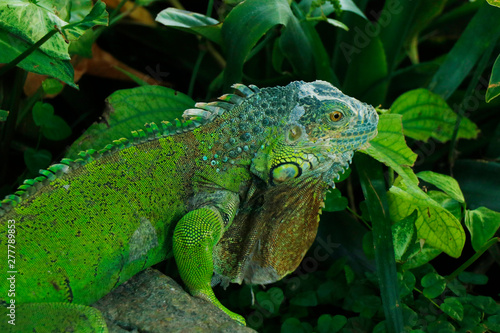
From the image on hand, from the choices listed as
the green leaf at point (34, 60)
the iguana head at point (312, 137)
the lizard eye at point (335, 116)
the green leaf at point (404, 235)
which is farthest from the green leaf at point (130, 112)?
the green leaf at point (404, 235)

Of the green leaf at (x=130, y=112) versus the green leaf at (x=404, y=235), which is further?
the green leaf at (x=130, y=112)

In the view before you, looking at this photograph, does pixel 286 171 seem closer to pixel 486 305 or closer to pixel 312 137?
pixel 312 137

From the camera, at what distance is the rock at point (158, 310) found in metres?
2.14

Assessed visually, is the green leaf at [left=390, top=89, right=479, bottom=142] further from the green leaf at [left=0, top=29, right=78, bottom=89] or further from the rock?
the green leaf at [left=0, top=29, right=78, bottom=89]

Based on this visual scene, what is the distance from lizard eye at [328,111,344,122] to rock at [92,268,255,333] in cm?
102

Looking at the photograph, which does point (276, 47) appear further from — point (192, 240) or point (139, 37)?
point (192, 240)

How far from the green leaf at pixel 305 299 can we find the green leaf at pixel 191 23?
1670 millimetres

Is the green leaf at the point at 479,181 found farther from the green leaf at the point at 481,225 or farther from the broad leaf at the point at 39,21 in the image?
the broad leaf at the point at 39,21

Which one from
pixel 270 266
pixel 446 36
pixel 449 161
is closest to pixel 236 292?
pixel 270 266

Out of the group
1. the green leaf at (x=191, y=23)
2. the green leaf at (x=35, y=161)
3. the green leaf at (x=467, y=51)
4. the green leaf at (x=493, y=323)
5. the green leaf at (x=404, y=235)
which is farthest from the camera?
the green leaf at (x=467, y=51)

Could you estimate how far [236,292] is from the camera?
10.2 ft

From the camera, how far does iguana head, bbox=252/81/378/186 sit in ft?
7.75

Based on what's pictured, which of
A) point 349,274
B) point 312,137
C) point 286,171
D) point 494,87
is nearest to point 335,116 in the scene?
point 312,137

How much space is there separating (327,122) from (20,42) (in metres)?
1.76
